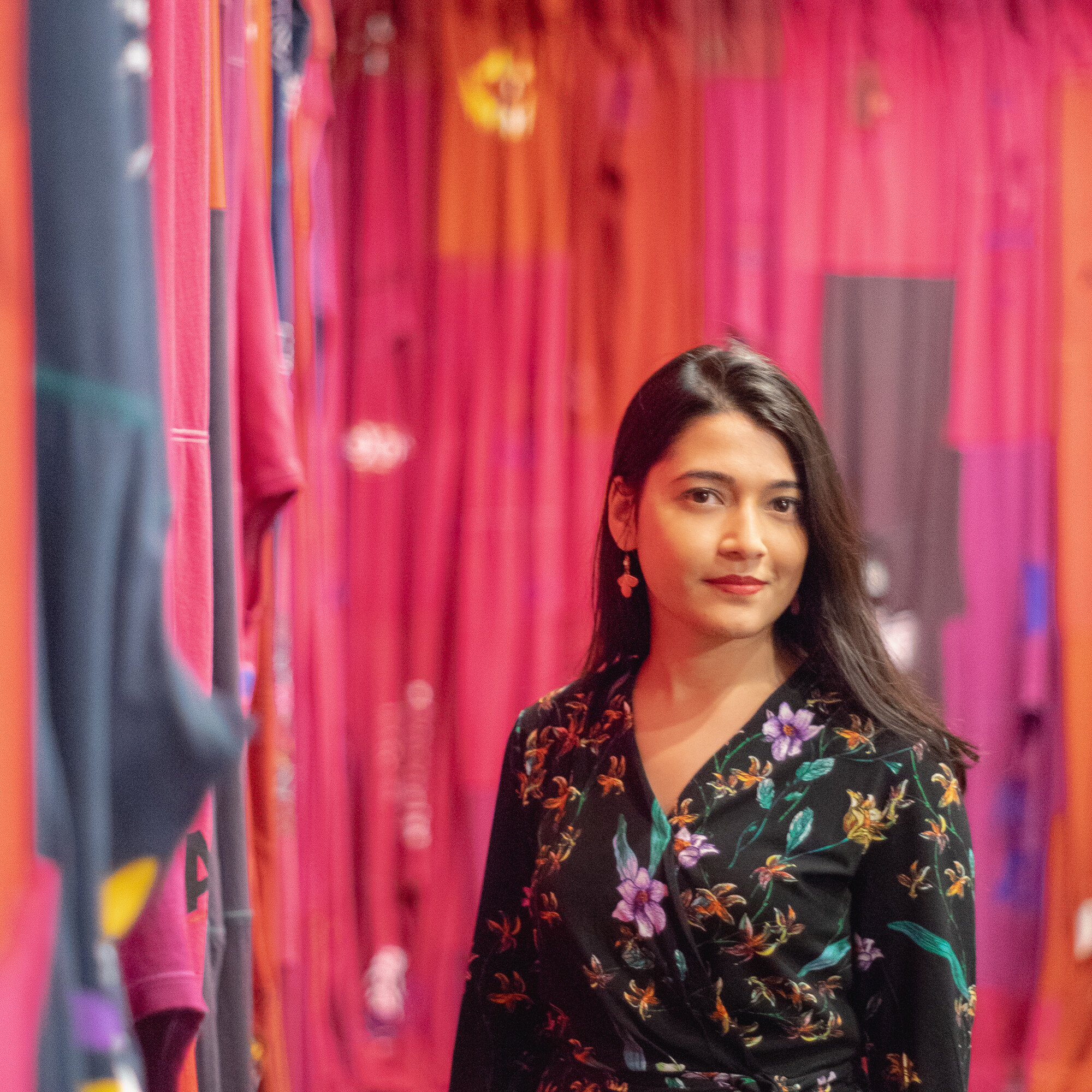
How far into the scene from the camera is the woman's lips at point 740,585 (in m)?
0.91

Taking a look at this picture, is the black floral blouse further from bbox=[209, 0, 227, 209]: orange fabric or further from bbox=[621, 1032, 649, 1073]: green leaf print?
bbox=[209, 0, 227, 209]: orange fabric

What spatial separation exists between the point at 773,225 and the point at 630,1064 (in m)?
1.67

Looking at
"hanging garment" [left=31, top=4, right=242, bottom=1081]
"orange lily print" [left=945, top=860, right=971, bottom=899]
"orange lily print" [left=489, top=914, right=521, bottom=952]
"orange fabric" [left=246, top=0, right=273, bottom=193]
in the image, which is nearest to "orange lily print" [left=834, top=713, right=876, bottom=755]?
"orange lily print" [left=945, top=860, right=971, bottom=899]

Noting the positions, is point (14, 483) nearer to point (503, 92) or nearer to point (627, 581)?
point (627, 581)

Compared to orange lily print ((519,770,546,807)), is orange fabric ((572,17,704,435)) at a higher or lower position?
higher

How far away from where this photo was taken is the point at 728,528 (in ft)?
2.98

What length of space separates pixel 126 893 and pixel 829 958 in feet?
2.09

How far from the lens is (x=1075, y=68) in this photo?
6.82 ft

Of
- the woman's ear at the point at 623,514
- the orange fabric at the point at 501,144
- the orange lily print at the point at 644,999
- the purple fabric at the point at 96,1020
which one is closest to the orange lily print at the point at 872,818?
the orange lily print at the point at 644,999

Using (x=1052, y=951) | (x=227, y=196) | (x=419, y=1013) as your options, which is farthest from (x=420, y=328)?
(x=1052, y=951)

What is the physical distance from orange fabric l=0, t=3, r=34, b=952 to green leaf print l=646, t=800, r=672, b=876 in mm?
631

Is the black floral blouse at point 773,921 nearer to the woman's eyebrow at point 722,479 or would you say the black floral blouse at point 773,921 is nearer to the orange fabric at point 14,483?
the woman's eyebrow at point 722,479

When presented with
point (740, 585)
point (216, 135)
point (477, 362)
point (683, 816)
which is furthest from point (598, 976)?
point (477, 362)

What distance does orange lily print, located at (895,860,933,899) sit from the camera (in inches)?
33.8
